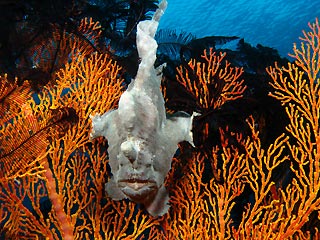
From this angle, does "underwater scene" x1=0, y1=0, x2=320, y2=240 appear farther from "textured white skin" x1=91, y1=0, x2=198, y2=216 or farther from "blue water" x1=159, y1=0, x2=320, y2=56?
"blue water" x1=159, y1=0, x2=320, y2=56

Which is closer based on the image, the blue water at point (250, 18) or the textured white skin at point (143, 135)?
the textured white skin at point (143, 135)

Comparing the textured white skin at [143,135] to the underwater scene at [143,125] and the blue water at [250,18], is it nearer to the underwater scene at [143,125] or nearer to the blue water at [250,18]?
the underwater scene at [143,125]

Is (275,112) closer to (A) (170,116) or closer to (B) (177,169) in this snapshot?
(B) (177,169)

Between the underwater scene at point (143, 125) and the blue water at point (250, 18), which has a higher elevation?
the blue water at point (250, 18)

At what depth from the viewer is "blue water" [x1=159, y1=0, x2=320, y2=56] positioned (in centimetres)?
4325

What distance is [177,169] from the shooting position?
5785 millimetres

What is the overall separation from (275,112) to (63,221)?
4.73 metres

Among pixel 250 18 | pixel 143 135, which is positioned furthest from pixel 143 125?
pixel 250 18

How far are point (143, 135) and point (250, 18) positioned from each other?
157 feet

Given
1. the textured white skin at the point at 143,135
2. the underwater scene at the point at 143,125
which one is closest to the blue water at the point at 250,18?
the underwater scene at the point at 143,125

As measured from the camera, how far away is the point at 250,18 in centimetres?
4678

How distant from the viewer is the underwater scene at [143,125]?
3713 mm

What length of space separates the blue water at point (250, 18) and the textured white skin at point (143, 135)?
44.4 m

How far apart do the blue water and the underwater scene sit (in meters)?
40.7
